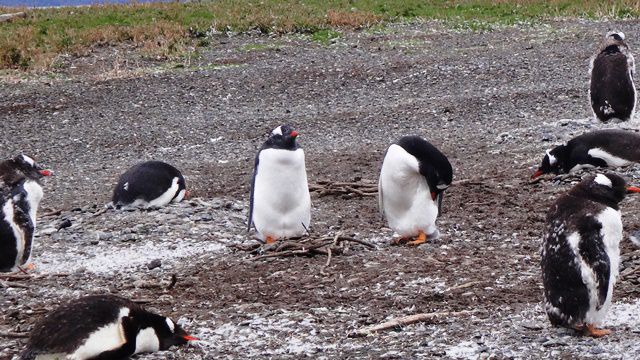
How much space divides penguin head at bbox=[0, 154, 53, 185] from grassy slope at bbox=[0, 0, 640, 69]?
10.2 m

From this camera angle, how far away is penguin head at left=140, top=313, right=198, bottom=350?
17.6 feet

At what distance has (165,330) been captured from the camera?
5.43 metres

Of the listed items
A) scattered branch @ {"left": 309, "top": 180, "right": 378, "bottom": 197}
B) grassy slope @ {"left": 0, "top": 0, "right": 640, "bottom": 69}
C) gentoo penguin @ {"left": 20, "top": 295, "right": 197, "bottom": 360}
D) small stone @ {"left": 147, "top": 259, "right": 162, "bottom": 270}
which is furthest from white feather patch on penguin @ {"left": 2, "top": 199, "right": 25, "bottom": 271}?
grassy slope @ {"left": 0, "top": 0, "right": 640, "bottom": 69}

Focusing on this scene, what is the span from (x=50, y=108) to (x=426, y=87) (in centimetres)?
561

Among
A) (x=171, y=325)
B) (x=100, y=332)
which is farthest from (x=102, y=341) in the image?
(x=171, y=325)

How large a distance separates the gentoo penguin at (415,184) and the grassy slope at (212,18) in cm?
1141

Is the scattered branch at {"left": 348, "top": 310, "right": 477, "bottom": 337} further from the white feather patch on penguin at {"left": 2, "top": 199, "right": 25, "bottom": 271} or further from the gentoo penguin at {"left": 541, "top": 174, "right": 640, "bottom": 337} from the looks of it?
the white feather patch on penguin at {"left": 2, "top": 199, "right": 25, "bottom": 271}

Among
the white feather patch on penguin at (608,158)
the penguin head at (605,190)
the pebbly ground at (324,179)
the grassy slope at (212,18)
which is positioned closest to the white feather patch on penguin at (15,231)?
the pebbly ground at (324,179)

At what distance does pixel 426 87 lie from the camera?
1488 centimetres

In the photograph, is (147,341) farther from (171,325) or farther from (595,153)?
(595,153)

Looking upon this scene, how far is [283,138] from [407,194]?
1.03m

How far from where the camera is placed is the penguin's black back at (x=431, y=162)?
7.27 m

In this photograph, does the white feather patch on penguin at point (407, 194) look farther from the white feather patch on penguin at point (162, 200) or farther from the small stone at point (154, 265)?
the white feather patch on penguin at point (162, 200)

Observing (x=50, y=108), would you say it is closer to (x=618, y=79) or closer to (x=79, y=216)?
(x=79, y=216)
